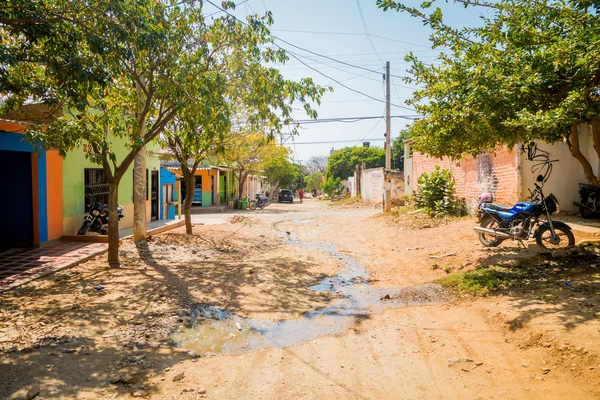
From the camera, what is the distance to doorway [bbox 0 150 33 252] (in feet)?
30.8

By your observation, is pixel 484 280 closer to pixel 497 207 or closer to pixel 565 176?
pixel 497 207

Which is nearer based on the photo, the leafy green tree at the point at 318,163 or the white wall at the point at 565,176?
the white wall at the point at 565,176

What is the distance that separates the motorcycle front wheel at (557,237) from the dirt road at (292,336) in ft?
1.49

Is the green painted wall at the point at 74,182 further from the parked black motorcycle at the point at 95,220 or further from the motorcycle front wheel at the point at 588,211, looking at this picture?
the motorcycle front wheel at the point at 588,211

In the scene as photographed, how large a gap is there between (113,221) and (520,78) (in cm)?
743

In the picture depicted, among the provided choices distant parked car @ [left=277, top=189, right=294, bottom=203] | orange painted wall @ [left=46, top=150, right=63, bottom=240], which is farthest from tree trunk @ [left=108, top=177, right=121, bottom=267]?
distant parked car @ [left=277, top=189, right=294, bottom=203]

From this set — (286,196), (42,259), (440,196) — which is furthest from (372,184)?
(42,259)

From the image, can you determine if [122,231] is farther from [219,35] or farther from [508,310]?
[508,310]

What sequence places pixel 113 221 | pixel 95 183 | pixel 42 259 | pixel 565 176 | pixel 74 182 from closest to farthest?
1. pixel 113 221
2. pixel 42 259
3. pixel 74 182
4. pixel 565 176
5. pixel 95 183

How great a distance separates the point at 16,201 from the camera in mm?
9477

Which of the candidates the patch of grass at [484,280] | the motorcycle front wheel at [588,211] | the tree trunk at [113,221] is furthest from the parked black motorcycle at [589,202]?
the tree trunk at [113,221]

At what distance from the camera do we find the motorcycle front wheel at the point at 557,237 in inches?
293

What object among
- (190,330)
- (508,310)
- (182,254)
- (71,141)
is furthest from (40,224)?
(508,310)

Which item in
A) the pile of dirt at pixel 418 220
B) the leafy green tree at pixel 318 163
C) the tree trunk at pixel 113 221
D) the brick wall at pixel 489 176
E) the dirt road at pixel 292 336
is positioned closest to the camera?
the dirt road at pixel 292 336
